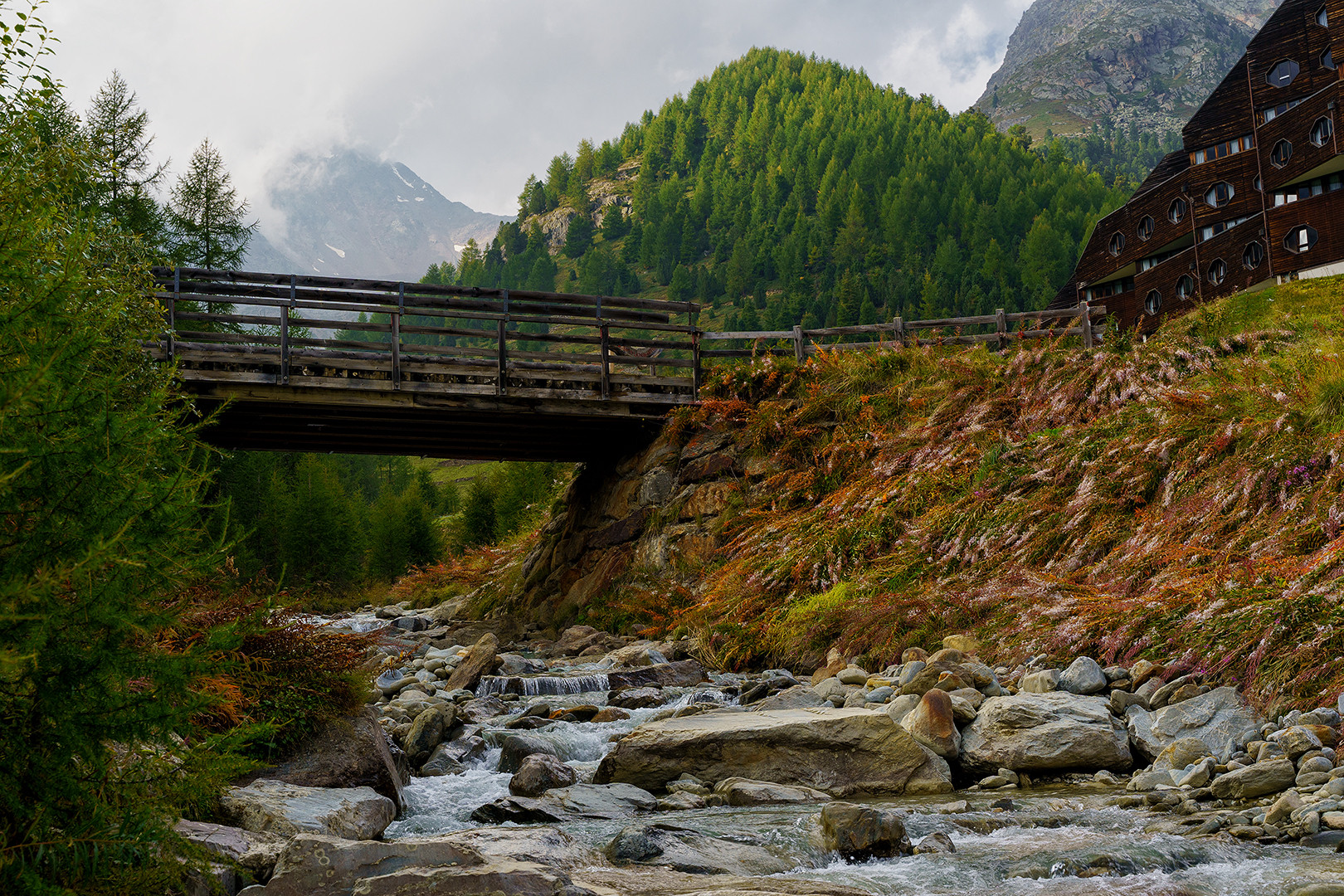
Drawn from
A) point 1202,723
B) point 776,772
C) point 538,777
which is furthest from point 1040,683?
point 538,777

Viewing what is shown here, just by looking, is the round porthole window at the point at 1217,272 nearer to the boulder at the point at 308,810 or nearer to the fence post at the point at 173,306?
the fence post at the point at 173,306

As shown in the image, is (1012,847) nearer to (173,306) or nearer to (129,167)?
(173,306)

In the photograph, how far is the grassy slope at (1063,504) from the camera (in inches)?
287

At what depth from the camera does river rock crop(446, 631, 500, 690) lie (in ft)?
34.8

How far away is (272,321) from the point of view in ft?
48.1

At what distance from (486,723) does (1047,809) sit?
478 cm

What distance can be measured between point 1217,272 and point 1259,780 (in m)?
29.1

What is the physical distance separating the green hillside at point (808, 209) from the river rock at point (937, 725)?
76270 millimetres

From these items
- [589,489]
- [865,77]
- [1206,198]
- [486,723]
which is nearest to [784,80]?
[865,77]

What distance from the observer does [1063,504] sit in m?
10.2

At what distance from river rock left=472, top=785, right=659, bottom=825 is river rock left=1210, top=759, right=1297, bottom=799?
337 centimetres

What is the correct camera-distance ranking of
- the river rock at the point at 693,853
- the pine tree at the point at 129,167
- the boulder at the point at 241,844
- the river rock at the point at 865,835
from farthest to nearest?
the pine tree at the point at 129,167 → the river rock at the point at 865,835 → the river rock at the point at 693,853 → the boulder at the point at 241,844

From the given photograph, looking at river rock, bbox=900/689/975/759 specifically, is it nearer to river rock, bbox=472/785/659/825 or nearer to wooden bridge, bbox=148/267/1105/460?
river rock, bbox=472/785/659/825

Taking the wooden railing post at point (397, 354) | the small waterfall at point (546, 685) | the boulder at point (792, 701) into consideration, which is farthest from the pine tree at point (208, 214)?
the boulder at point (792, 701)
